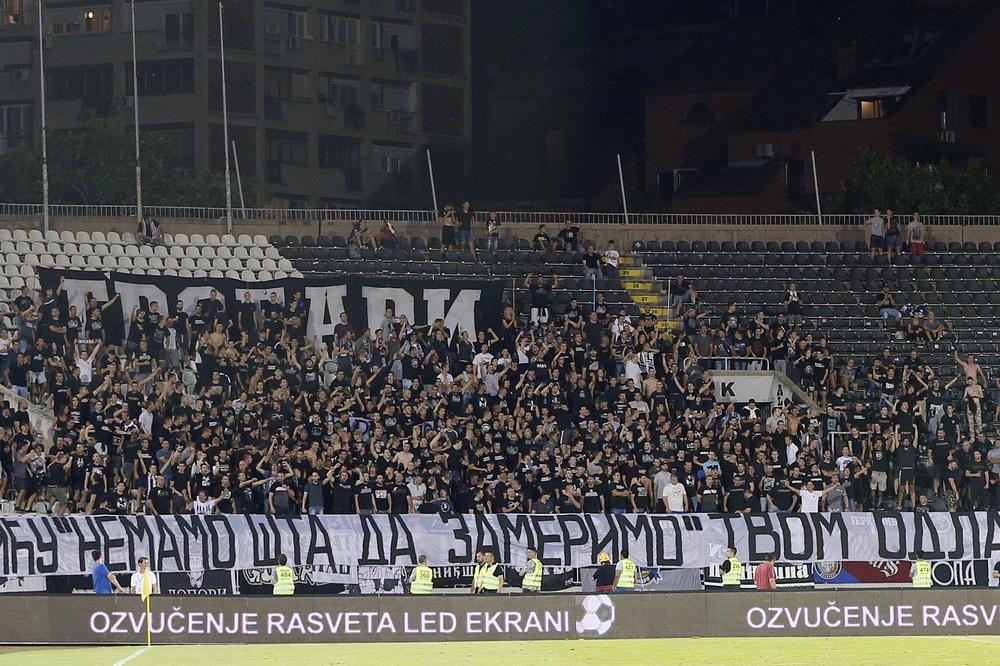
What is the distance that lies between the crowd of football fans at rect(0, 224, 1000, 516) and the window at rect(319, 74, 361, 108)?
120ft

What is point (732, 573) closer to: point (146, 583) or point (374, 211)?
point (146, 583)

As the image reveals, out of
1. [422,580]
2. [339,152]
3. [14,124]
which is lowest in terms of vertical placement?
[422,580]

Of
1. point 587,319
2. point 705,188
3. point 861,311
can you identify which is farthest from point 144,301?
point 705,188

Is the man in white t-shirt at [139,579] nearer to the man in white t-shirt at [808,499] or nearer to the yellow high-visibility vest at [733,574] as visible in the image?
the yellow high-visibility vest at [733,574]

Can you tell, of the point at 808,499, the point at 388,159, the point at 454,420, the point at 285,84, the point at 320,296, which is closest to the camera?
the point at 808,499

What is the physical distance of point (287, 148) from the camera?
7506cm

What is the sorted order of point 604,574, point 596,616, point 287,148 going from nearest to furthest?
point 596,616, point 604,574, point 287,148

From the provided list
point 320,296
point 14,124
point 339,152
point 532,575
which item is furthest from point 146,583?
point 339,152

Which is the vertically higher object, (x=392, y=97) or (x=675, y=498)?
(x=392, y=97)

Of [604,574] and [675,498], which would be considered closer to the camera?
[604,574]

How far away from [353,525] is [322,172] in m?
45.3

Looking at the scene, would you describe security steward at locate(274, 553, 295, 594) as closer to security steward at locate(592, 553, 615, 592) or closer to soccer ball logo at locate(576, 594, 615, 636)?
soccer ball logo at locate(576, 594, 615, 636)

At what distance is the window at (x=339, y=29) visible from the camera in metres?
76.4

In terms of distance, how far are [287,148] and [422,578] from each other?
45536 mm
